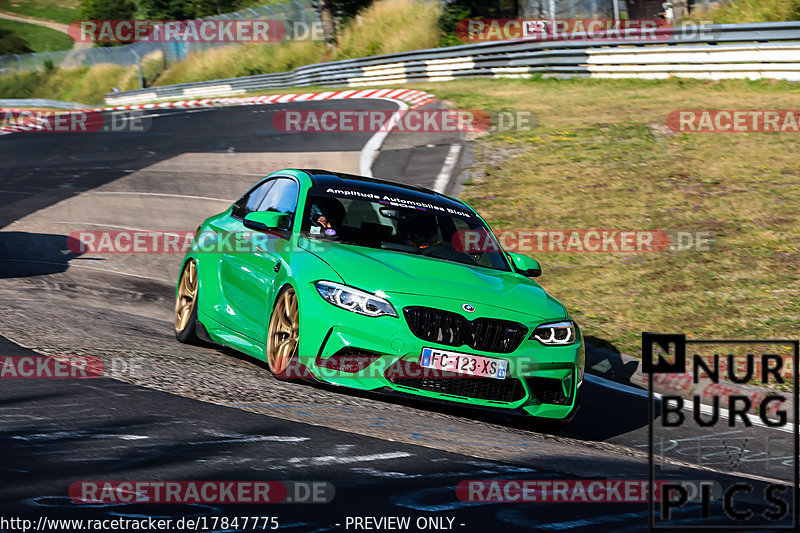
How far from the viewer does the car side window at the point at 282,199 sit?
8.34 metres

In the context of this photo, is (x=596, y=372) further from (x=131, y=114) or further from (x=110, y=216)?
(x=131, y=114)

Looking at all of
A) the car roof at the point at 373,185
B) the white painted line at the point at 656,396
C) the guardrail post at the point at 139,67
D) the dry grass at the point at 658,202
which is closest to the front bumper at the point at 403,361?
the car roof at the point at 373,185

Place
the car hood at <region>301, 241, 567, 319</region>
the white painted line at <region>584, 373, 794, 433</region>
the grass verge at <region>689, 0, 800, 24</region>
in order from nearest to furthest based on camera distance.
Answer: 1. the car hood at <region>301, 241, 567, 319</region>
2. the white painted line at <region>584, 373, 794, 433</region>
3. the grass verge at <region>689, 0, 800, 24</region>

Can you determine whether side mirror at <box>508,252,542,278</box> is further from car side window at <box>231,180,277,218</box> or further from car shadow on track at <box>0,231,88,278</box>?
car shadow on track at <box>0,231,88,278</box>

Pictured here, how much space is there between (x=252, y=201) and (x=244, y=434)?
13.6 feet

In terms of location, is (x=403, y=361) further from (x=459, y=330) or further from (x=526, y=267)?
(x=526, y=267)

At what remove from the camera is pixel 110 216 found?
1585cm

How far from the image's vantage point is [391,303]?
22.2ft

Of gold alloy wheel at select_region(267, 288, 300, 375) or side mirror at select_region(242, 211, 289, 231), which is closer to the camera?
gold alloy wheel at select_region(267, 288, 300, 375)

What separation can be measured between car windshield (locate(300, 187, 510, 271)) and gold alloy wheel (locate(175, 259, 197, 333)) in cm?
162

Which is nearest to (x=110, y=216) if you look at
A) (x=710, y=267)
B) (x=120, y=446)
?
(x=710, y=267)

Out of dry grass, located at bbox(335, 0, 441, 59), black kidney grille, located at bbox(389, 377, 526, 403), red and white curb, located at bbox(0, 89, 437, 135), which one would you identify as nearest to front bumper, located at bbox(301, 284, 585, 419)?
black kidney grille, located at bbox(389, 377, 526, 403)

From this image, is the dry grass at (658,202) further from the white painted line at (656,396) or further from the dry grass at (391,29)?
the dry grass at (391,29)

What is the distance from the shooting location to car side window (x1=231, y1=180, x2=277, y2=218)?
9172 millimetres
